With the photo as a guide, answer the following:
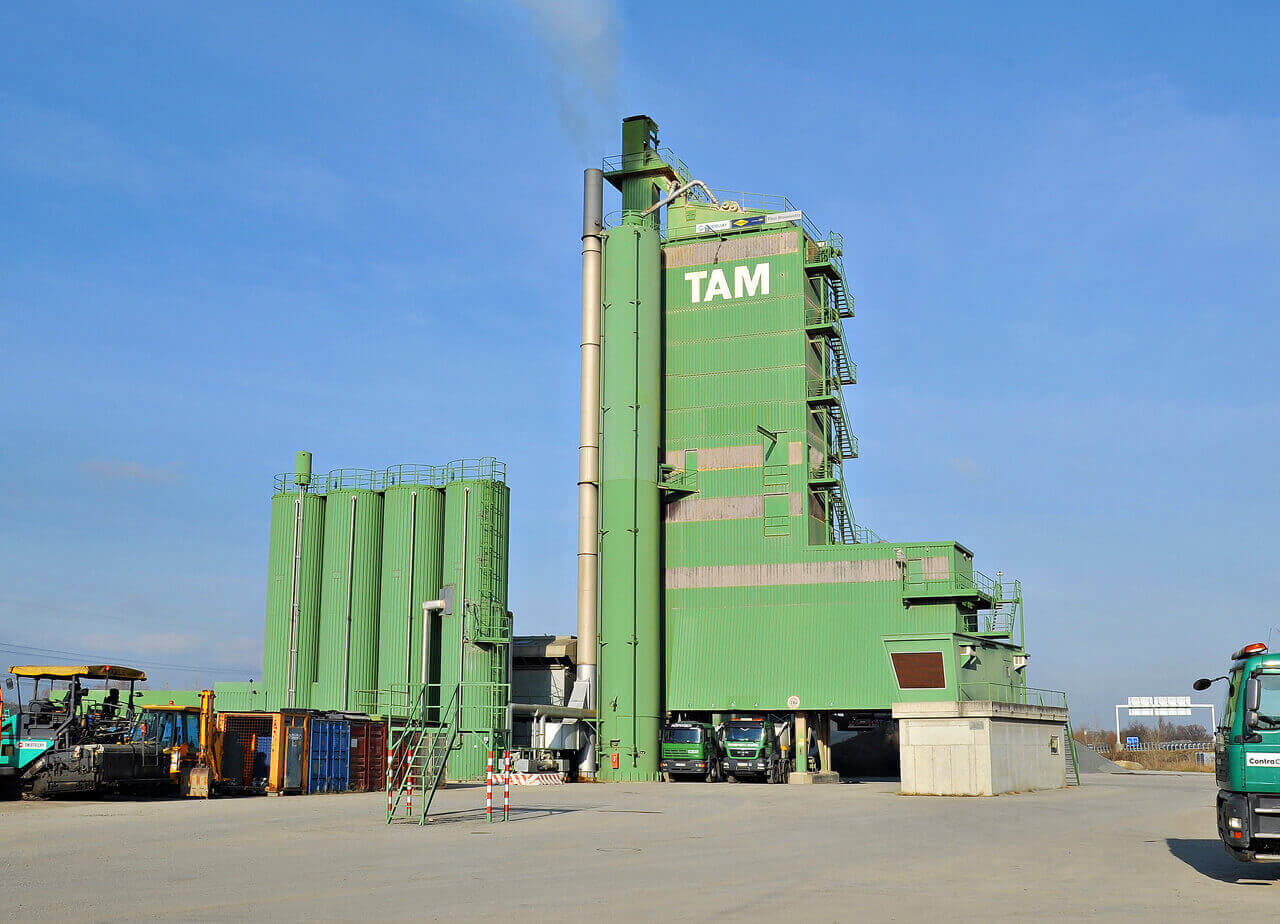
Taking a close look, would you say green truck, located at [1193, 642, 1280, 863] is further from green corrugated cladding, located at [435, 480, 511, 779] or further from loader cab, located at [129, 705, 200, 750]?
green corrugated cladding, located at [435, 480, 511, 779]

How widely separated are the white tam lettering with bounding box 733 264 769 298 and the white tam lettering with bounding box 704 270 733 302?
1.41ft

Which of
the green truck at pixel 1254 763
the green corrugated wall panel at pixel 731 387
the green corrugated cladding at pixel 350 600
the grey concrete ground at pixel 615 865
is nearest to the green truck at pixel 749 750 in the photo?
the green corrugated wall panel at pixel 731 387

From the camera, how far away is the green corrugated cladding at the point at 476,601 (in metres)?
52.7

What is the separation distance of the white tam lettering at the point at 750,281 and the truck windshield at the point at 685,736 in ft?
66.2

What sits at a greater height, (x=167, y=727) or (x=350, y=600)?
(x=350, y=600)

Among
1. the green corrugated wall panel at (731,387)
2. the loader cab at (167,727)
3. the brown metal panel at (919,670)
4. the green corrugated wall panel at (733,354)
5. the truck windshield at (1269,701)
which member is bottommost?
the loader cab at (167,727)

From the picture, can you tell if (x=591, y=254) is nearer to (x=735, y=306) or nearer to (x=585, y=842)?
(x=735, y=306)

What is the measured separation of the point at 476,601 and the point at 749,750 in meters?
13.5

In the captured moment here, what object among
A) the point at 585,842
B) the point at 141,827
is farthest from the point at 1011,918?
the point at 141,827

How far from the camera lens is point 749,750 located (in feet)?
162

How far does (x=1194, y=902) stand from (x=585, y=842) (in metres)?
10.5

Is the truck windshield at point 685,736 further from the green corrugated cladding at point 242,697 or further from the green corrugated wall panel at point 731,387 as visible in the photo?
the green corrugated cladding at point 242,697

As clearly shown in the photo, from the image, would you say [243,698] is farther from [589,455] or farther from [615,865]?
[615,865]

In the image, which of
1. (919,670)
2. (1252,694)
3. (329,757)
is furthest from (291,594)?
(1252,694)
